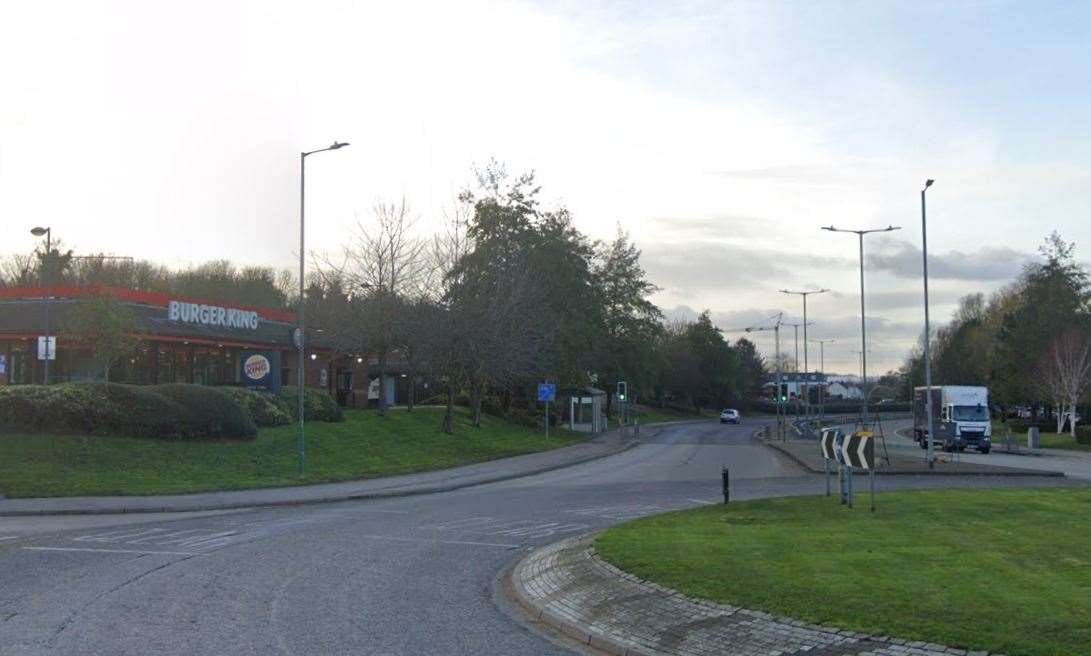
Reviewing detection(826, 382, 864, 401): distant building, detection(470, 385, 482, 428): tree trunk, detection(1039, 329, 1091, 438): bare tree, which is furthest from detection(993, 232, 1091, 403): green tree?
detection(826, 382, 864, 401): distant building

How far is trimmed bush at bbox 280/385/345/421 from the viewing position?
4075 cm

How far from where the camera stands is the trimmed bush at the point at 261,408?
1448 inches

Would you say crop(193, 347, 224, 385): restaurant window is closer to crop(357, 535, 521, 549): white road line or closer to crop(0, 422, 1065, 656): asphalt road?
crop(0, 422, 1065, 656): asphalt road

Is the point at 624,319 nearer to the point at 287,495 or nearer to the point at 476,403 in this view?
the point at 476,403

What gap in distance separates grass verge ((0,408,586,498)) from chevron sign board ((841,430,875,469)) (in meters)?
15.9

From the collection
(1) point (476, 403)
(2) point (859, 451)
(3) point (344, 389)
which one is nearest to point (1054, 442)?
(1) point (476, 403)

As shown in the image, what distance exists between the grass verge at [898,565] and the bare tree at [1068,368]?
2148 inches

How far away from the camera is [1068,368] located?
6906 cm

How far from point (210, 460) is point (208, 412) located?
2.48 m

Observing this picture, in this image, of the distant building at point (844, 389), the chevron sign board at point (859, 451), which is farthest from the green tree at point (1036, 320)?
the distant building at point (844, 389)

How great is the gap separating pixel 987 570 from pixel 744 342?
145 meters

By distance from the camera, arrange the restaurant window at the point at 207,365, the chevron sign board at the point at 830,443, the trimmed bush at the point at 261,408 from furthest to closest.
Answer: the restaurant window at the point at 207,365 → the trimmed bush at the point at 261,408 → the chevron sign board at the point at 830,443

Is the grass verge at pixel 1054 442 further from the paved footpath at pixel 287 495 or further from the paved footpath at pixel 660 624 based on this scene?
the paved footpath at pixel 660 624

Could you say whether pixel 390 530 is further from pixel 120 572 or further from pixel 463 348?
pixel 463 348
